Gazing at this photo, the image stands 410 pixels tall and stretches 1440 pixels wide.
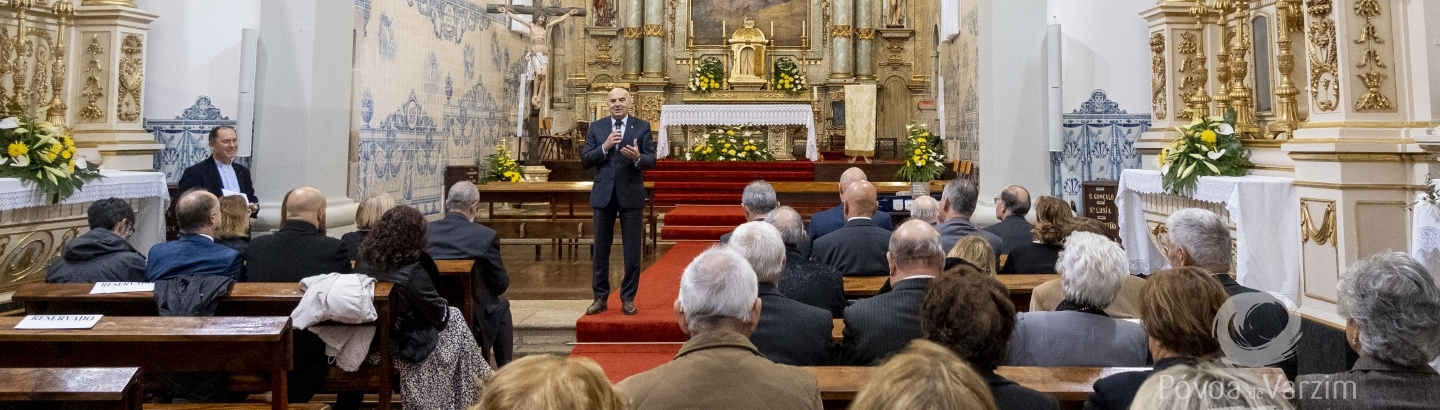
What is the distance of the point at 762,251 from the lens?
294 centimetres

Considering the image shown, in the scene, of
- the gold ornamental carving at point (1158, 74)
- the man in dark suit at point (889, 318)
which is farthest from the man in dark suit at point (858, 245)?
the gold ornamental carving at point (1158, 74)

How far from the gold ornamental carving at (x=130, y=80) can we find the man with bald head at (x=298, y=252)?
4.21 meters

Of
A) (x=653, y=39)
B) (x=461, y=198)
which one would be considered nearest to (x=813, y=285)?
(x=461, y=198)

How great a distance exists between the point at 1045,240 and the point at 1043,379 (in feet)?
6.51

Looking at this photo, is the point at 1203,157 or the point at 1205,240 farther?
the point at 1203,157

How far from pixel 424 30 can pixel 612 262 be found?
3738 mm

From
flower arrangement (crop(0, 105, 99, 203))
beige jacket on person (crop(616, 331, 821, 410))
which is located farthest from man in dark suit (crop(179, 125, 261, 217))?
beige jacket on person (crop(616, 331, 821, 410))

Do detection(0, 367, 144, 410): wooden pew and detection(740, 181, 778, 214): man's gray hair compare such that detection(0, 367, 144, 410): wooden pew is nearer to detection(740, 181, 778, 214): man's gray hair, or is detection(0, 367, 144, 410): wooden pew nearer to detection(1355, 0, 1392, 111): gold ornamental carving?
detection(740, 181, 778, 214): man's gray hair

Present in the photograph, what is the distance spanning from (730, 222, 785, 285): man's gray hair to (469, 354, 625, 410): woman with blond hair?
155 centimetres

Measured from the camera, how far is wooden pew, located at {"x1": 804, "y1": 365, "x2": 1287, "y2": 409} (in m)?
2.11

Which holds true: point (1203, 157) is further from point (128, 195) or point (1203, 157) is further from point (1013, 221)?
point (128, 195)

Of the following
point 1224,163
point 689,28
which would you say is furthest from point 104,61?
point 689,28

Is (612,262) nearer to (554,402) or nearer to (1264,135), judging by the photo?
(1264,135)

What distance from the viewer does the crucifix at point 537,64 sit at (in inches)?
468
